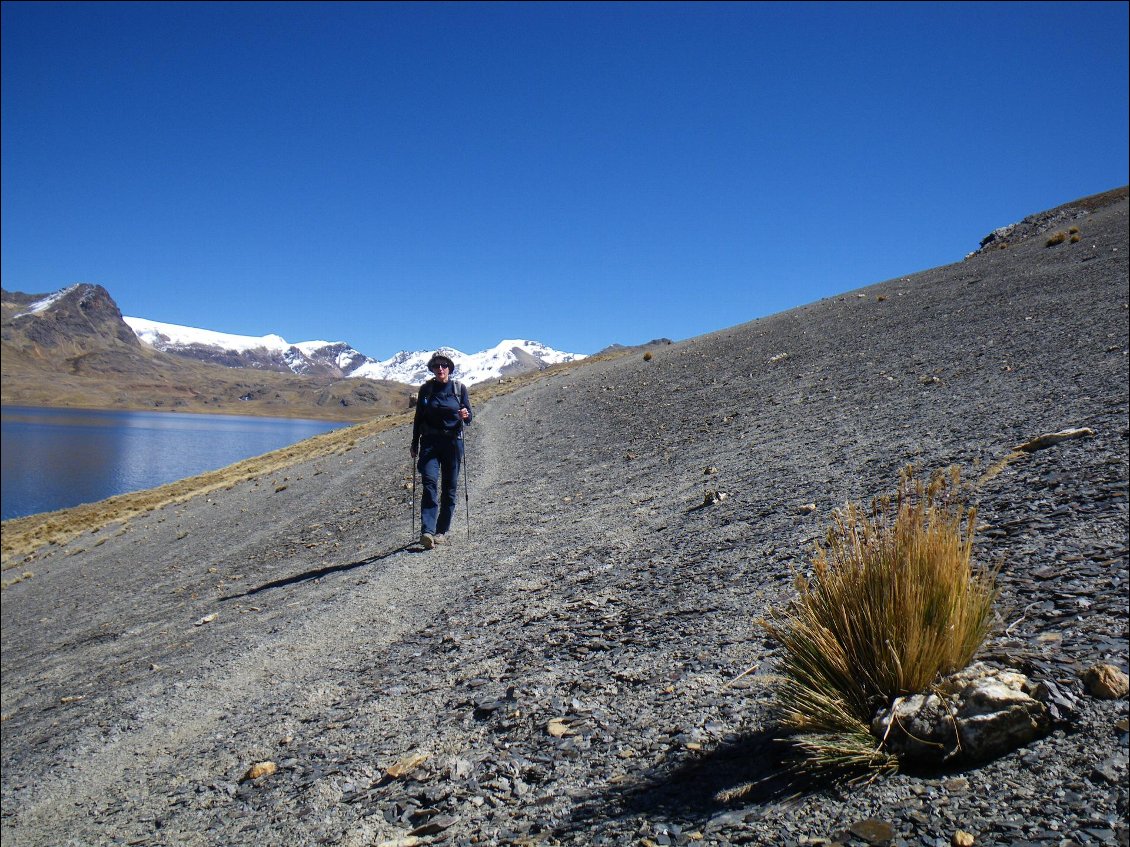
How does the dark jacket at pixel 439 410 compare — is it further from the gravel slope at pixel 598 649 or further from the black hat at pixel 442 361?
the gravel slope at pixel 598 649

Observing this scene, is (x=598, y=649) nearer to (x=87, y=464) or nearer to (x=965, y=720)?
(x=965, y=720)

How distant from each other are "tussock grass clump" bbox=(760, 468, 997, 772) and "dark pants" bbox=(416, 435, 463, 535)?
7.21 metres

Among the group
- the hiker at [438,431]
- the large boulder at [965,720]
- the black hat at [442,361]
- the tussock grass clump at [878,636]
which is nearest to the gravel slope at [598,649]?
the large boulder at [965,720]

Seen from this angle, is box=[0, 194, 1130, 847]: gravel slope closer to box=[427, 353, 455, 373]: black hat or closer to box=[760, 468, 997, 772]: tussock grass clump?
box=[760, 468, 997, 772]: tussock grass clump

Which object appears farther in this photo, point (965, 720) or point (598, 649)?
point (598, 649)

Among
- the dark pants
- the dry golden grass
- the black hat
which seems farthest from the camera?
the dry golden grass

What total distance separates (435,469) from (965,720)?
7.90 meters

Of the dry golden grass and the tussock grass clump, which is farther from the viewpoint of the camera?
the dry golden grass

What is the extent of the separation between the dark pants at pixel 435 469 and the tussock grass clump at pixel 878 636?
7.21 metres

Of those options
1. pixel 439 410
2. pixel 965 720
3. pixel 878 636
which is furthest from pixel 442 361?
pixel 965 720

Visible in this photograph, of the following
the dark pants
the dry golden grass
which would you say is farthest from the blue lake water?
the dark pants

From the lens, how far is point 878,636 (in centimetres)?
283

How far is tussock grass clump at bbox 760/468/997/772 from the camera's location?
275 centimetres

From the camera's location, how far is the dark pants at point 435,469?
9.72 meters
